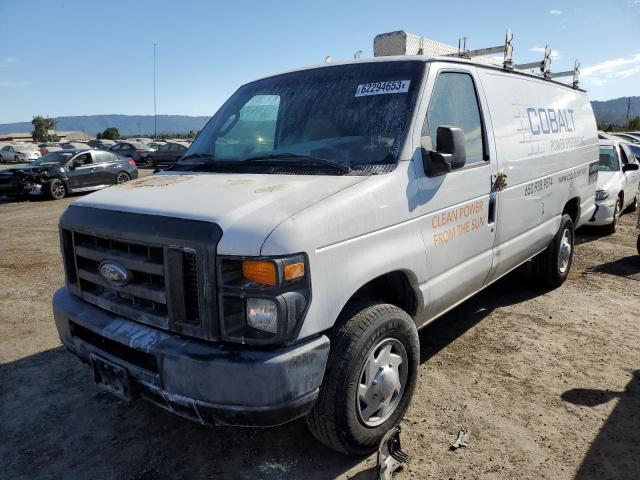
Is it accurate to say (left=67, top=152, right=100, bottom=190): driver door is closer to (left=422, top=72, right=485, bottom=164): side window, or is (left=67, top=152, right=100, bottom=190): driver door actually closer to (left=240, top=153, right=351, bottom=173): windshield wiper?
(left=240, top=153, right=351, bottom=173): windshield wiper

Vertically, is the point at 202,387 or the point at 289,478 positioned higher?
the point at 202,387

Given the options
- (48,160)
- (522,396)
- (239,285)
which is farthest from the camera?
(48,160)

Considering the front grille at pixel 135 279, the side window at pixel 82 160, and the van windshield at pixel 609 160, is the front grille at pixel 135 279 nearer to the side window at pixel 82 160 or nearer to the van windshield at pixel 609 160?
the van windshield at pixel 609 160

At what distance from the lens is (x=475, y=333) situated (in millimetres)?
4441

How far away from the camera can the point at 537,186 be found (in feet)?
14.5

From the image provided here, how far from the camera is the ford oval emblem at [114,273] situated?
2.47 metres

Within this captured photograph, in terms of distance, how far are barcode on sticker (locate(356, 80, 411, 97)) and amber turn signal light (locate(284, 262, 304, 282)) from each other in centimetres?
147

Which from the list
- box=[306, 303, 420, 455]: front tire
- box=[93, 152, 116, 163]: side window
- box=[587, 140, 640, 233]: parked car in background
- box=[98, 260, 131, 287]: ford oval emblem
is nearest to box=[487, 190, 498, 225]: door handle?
box=[306, 303, 420, 455]: front tire

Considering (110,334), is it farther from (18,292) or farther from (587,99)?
(587,99)

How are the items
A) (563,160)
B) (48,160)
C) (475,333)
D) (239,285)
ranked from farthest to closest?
(48,160) < (563,160) < (475,333) < (239,285)

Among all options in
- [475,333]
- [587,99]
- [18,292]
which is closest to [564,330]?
[475,333]

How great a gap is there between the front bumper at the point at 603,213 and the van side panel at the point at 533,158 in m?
2.89

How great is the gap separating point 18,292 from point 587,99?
7532 millimetres

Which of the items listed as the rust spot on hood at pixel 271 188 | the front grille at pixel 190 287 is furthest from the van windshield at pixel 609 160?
the front grille at pixel 190 287
